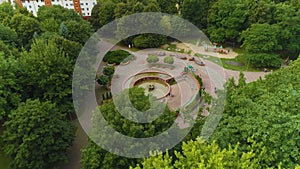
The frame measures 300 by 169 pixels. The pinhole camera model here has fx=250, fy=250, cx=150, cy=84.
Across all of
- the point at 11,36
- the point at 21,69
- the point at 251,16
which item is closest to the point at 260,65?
the point at 251,16

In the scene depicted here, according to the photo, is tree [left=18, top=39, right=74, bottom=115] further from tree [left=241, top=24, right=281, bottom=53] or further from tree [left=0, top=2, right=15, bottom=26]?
tree [left=241, top=24, right=281, bottom=53]

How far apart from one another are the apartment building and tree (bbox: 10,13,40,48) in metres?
17.9

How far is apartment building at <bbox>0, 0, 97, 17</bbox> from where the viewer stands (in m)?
55.5

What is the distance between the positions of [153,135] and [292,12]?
34521mm

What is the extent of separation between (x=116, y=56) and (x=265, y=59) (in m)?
24.7

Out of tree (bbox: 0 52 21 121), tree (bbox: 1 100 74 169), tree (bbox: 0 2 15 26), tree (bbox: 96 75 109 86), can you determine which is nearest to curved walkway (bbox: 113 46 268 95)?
tree (bbox: 96 75 109 86)

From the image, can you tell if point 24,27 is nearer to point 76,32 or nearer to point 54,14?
point 76,32

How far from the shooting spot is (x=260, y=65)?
40.5m

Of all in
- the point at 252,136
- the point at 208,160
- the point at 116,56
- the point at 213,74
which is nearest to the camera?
the point at 208,160

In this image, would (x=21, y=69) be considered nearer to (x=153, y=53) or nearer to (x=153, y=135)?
(x=153, y=135)

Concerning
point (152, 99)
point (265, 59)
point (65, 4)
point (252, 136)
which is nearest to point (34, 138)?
point (152, 99)

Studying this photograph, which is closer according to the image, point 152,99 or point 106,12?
point 152,99

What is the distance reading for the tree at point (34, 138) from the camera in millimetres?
21391

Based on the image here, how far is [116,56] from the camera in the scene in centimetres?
4450
